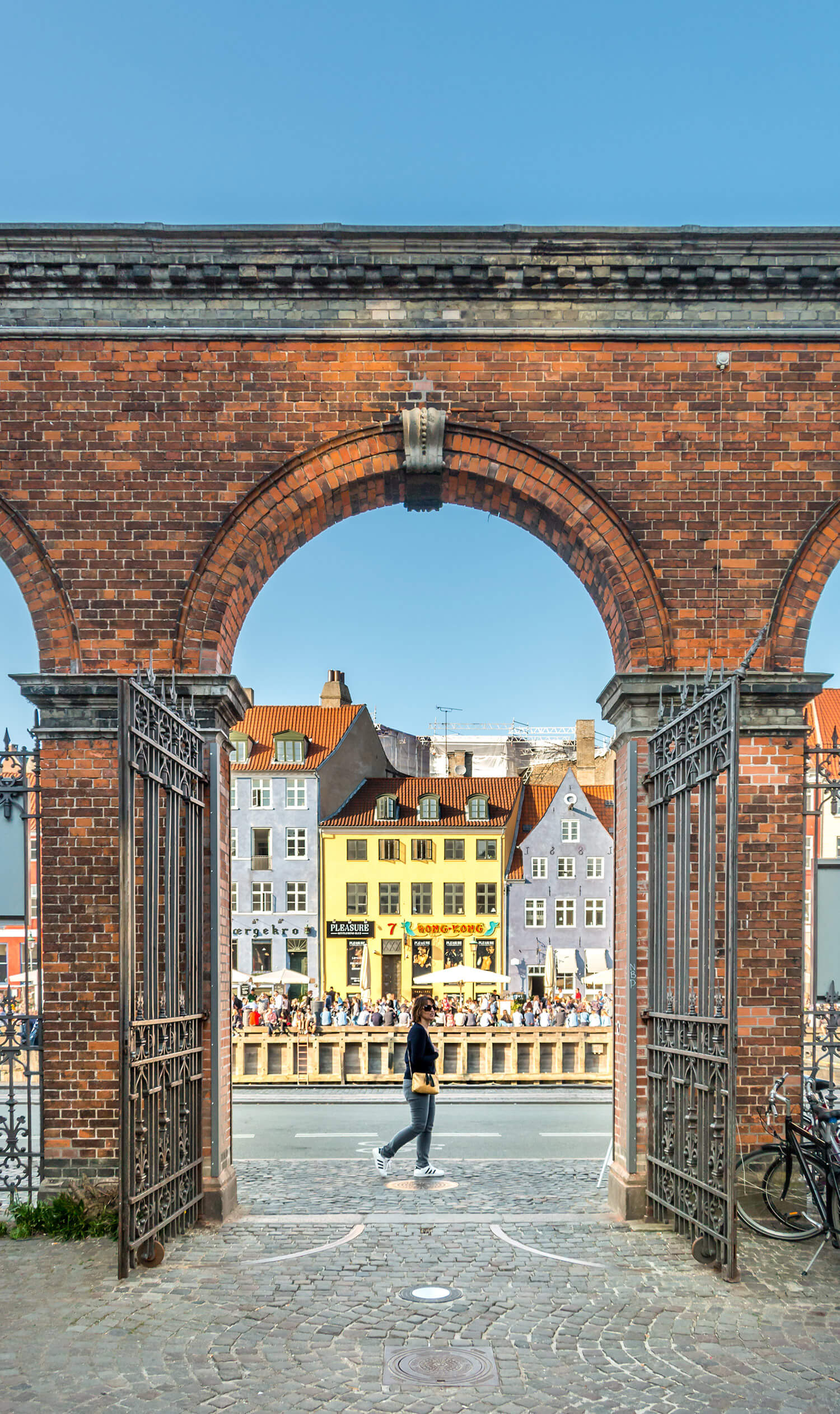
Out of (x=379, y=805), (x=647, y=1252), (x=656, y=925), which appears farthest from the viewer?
(x=379, y=805)

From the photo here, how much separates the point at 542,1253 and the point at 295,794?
36213mm

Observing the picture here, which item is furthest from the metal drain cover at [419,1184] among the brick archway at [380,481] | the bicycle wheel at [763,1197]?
the brick archway at [380,481]

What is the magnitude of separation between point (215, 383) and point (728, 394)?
3.76 metres

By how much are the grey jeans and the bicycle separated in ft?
10.0

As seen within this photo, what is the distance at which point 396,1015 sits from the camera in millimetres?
25188

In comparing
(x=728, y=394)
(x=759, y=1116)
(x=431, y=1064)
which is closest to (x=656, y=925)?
(x=759, y=1116)

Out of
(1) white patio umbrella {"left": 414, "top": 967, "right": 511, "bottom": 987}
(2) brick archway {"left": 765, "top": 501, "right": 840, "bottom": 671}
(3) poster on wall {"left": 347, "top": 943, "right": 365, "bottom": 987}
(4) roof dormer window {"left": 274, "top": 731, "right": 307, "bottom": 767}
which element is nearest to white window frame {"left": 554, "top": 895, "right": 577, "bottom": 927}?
(3) poster on wall {"left": 347, "top": 943, "right": 365, "bottom": 987}

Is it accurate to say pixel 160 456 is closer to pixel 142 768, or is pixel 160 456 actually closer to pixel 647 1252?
pixel 142 768

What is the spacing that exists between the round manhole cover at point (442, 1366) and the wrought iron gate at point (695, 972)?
1.75 metres

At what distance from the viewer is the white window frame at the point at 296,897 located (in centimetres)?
4341

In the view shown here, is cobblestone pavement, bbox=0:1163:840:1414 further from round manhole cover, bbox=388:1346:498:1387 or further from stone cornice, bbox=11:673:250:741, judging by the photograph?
stone cornice, bbox=11:673:250:741

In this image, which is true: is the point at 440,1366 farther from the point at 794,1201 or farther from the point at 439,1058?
the point at 439,1058

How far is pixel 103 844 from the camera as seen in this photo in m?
8.73

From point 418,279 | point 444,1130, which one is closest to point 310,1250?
point 418,279
